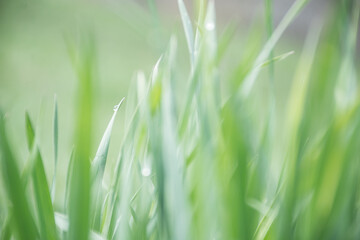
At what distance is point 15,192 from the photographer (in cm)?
17

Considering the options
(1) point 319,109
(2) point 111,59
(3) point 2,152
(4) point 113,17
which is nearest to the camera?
(3) point 2,152

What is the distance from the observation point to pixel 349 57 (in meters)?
0.35

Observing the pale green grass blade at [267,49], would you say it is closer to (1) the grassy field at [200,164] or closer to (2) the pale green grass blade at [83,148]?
(1) the grassy field at [200,164]

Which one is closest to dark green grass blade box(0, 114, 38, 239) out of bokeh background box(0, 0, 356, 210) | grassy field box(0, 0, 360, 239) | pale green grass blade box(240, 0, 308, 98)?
Result: grassy field box(0, 0, 360, 239)

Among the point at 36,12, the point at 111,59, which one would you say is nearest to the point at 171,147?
the point at 111,59

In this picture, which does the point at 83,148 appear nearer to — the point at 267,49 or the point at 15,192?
the point at 15,192

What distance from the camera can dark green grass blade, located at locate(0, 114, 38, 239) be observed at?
0.55 ft

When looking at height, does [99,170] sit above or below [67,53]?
below

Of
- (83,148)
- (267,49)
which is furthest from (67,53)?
(83,148)

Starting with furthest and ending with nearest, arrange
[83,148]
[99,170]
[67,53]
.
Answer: [67,53], [99,170], [83,148]

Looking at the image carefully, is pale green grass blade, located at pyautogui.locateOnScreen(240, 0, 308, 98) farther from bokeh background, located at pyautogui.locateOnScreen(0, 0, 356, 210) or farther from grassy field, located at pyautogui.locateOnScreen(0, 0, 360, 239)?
bokeh background, located at pyautogui.locateOnScreen(0, 0, 356, 210)

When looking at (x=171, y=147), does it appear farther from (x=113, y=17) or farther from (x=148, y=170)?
(x=113, y=17)

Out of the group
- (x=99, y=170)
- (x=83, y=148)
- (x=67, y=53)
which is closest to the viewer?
(x=83, y=148)

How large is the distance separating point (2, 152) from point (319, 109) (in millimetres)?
204
